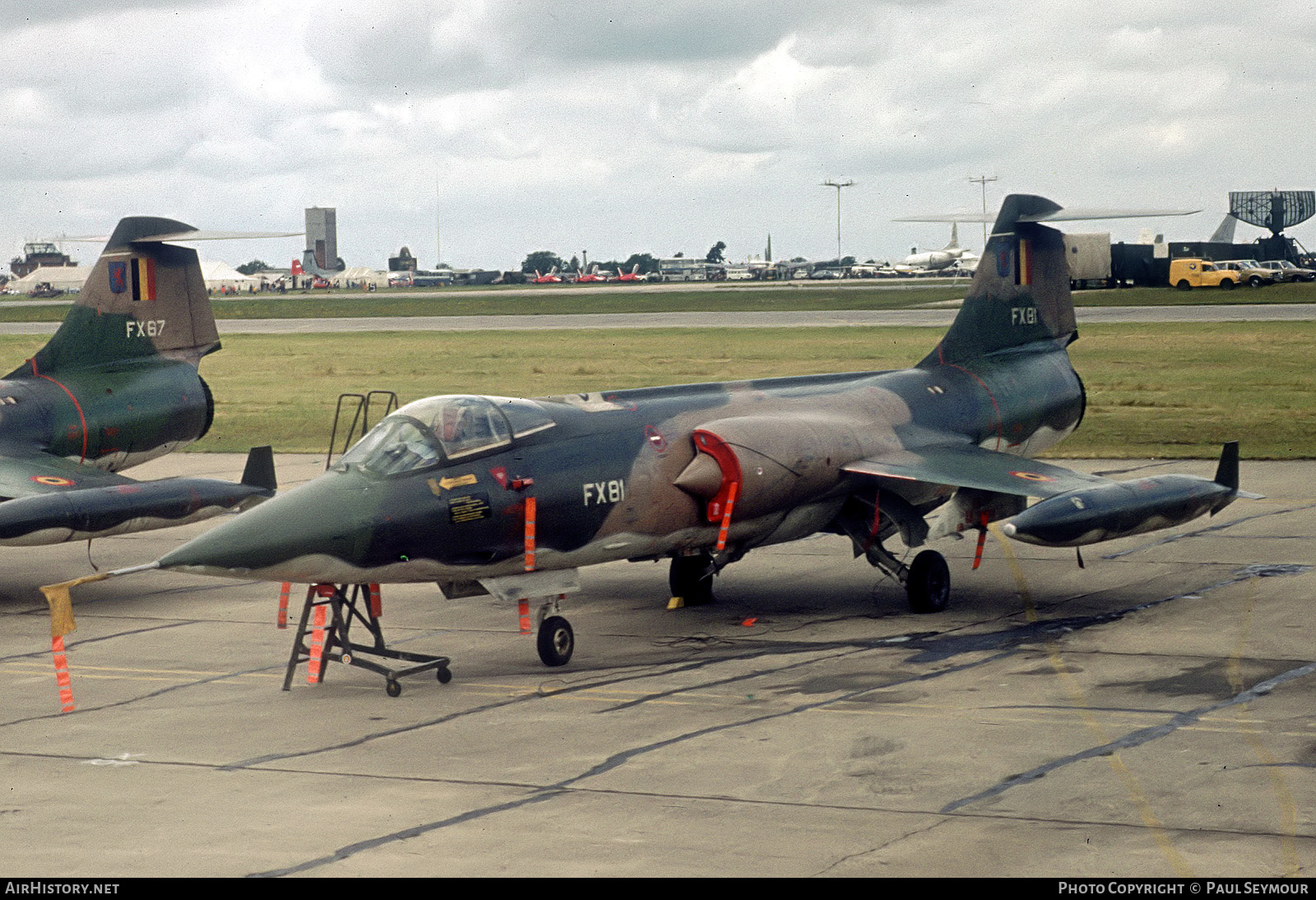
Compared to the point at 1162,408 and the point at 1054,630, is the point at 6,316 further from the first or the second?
the point at 1054,630

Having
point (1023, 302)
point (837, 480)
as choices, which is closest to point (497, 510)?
point (837, 480)

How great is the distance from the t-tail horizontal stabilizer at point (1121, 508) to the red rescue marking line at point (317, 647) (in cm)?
667

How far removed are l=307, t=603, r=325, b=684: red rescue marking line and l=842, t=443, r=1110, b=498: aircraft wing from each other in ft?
20.3

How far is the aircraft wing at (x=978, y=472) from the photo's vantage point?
55.1 ft

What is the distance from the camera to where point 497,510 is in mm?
14492

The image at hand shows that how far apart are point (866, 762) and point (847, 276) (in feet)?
509

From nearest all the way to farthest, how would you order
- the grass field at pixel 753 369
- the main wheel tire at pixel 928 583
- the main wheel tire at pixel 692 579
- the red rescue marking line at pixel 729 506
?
1. the red rescue marking line at pixel 729 506
2. the main wheel tire at pixel 928 583
3. the main wheel tire at pixel 692 579
4. the grass field at pixel 753 369

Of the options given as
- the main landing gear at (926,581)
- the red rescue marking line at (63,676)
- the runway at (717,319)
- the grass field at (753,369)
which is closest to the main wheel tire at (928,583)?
the main landing gear at (926,581)

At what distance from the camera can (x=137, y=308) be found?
873 inches

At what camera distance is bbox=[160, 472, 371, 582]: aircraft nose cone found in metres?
13.1

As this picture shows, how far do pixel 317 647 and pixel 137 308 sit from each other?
10040mm

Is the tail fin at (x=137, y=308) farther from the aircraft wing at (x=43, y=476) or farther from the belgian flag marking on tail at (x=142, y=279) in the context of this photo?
the aircraft wing at (x=43, y=476)

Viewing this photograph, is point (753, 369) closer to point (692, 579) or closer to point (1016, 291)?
point (1016, 291)

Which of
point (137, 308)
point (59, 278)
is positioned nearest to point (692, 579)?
point (137, 308)
